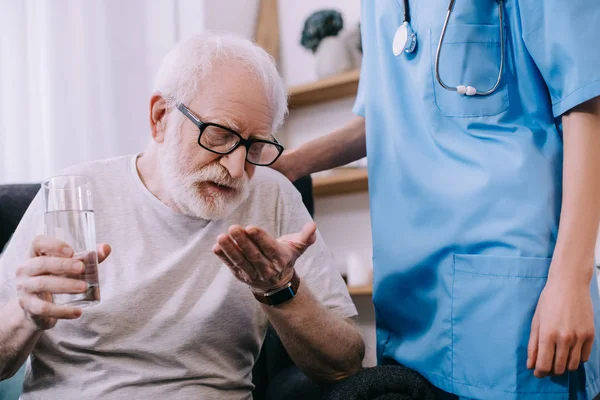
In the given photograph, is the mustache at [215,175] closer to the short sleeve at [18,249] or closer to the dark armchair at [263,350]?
the short sleeve at [18,249]

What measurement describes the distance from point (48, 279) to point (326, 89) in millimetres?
1966

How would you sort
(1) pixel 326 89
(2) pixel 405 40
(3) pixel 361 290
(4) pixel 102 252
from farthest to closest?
(1) pixel 326 89
(3) pixel 361 290
(2) pixel 405 40
(4) pixel 102 252

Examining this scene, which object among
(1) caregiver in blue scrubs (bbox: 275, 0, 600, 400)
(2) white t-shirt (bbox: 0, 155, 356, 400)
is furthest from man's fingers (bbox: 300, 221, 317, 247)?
(2) white t-shirt (bbox: 0, 155, 356, 400)

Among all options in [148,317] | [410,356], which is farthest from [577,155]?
[148,317]

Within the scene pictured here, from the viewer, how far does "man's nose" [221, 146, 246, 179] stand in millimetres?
1215

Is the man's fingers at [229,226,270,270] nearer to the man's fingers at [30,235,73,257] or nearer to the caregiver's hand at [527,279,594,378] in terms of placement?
the man's fingers at [30,235,73,257]

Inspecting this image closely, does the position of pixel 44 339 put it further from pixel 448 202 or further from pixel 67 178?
pixel 448 202

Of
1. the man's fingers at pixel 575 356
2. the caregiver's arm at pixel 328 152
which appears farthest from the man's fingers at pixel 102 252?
the man's fingers at pixel 575 356

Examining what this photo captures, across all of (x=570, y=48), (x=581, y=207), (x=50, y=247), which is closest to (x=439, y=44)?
(x=570, y=48)

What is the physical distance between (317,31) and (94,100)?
3.34 ft

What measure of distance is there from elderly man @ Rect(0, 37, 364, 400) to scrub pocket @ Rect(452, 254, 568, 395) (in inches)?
10.5

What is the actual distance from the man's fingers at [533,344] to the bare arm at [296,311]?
14.8 inches

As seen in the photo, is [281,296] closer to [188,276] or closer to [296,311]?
[296,311]

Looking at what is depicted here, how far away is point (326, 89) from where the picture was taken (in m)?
2.67
